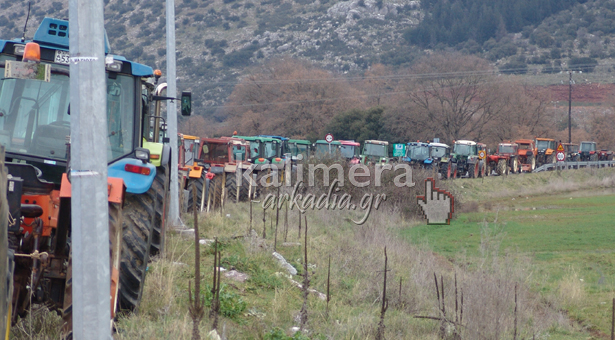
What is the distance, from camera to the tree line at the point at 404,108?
51.9 metres

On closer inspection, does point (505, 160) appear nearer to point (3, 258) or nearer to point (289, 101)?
point (289, 101)

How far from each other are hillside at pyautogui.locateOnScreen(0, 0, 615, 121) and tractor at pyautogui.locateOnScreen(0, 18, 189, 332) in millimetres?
64849

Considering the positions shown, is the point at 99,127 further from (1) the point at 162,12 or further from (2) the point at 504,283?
(1) the point at 162,12

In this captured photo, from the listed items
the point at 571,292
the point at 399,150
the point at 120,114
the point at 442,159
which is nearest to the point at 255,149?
the point at 442,159

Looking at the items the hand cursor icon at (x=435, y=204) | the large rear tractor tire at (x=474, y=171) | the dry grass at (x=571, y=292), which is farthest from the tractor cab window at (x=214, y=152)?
the large rear tractor tire at (x=474, y=171)

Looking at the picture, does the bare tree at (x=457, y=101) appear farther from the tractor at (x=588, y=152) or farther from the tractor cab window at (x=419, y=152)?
the tractor cab window at (x=419, y=152)

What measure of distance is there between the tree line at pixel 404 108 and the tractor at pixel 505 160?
7856mm

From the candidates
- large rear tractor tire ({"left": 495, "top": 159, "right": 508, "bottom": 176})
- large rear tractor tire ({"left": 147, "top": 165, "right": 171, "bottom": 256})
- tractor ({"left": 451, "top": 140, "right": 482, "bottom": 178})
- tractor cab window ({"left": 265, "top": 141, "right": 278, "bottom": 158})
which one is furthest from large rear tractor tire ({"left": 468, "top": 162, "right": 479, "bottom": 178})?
large rear tractor tire ({"left": 147, "top": 165, "right": 171, "bottom": 256})

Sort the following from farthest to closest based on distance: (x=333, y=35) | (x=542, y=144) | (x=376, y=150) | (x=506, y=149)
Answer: (x=333, y=35), (x=542, y=144), (x=506, y=149), (x=376, y=150)

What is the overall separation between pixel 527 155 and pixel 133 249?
4192 cm

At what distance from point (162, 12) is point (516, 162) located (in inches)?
2243

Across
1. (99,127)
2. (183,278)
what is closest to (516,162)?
(183,278)

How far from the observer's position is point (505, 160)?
4169cm

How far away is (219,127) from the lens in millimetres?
63656
